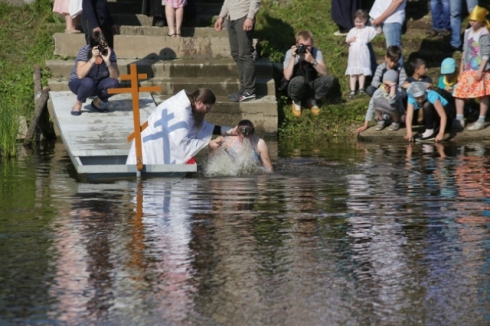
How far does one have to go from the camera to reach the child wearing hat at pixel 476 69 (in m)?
15.5

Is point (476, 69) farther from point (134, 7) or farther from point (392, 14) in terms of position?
point (134, 7)

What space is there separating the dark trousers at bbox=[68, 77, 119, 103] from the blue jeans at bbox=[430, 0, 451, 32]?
6616 millimetres

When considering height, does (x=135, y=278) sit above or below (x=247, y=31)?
below

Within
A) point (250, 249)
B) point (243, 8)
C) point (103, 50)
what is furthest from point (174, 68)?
point (250, 249)

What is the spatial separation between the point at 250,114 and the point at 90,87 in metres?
2.91

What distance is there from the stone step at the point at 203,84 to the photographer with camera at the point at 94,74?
1737 millimetres

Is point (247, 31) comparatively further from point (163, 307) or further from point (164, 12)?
point (163, 307)

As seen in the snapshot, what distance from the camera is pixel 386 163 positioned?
527 inches

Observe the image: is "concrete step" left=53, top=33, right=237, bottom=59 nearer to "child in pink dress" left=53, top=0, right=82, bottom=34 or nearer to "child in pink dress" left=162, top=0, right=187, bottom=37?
"child in pink dress" left=162, top=0, right=187, bottom=37

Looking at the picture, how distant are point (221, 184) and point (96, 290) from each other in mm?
4670

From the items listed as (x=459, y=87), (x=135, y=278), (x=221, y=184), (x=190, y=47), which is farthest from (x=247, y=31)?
(x=135, y=278)

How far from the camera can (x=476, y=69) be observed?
15.7 m

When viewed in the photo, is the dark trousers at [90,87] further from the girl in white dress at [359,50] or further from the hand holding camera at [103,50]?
the girl in white dress at [359,50]

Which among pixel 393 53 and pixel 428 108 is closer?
pixel 428 108
